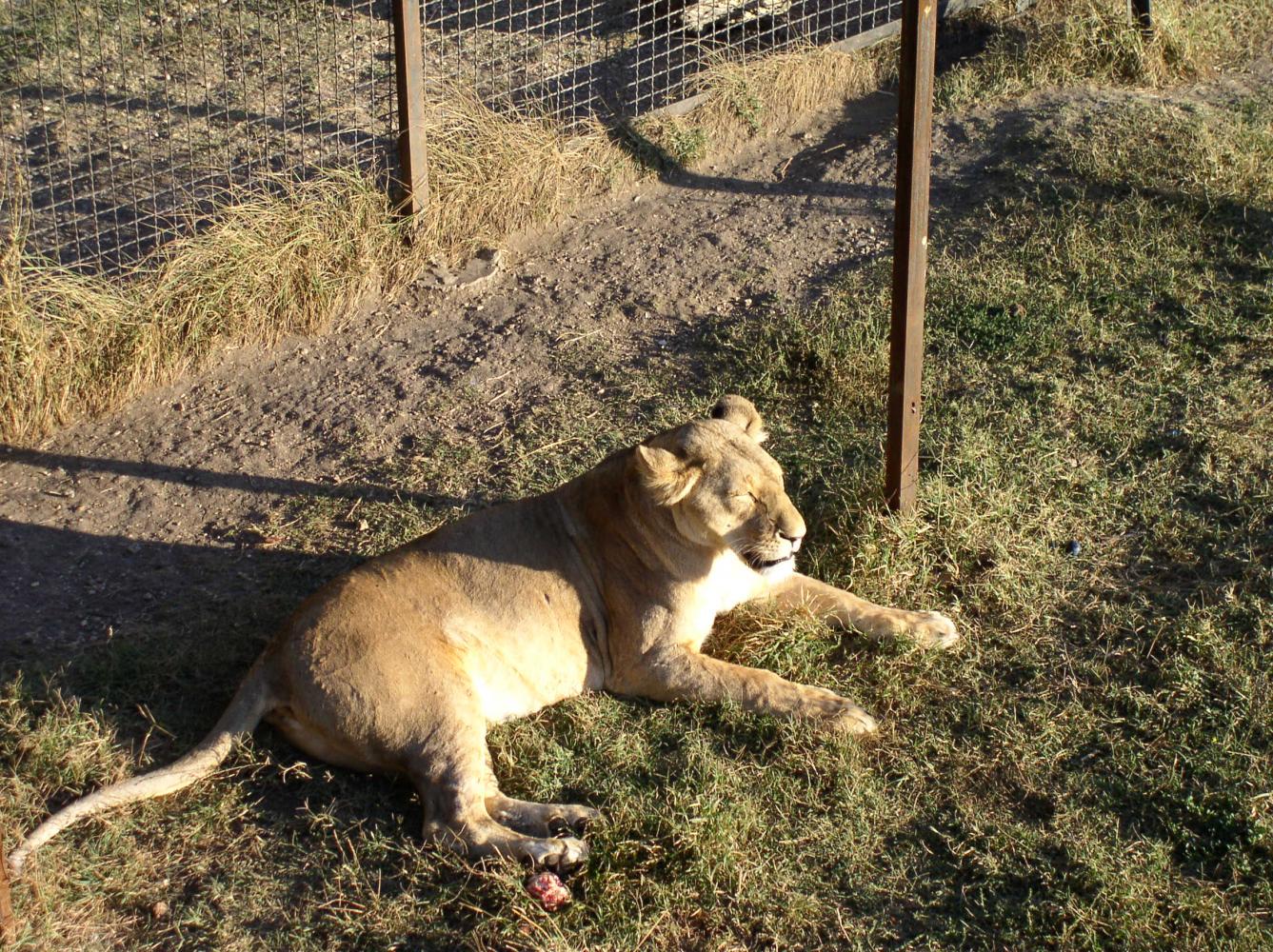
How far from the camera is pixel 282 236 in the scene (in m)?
7.25

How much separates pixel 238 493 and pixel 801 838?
317 centimetres

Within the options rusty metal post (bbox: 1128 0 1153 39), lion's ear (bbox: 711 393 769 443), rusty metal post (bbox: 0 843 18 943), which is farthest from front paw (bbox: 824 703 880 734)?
rusty metal post (bbox: 1128 0 1153 39)

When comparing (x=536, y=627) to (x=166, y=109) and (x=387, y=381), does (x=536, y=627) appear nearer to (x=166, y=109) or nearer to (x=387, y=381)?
(x=387, y=381)

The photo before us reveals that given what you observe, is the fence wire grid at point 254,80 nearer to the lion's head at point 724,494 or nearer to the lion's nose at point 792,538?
the lion's head at point 724,494

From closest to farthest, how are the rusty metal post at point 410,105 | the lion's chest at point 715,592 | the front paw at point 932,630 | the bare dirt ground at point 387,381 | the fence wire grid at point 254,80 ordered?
the lion's chest at point 715,592 < the front paw at point 932,630 < the bare dirt ground at point 387,381 < the rusty metal post at point 410,105 < the fence wire grid at point 254,80

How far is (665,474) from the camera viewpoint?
15.7 feet

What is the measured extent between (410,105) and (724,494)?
3551 millimetres

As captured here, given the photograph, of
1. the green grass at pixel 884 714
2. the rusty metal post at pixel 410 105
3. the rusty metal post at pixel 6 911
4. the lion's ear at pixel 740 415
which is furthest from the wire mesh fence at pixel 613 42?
the rusty metal post at pixel 6 911

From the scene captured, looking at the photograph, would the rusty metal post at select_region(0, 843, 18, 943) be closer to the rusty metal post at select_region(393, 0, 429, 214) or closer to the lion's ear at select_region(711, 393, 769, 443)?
the lion's ear at select_region(711, 393, 769, 443)

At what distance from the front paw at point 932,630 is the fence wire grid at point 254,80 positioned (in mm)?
4109

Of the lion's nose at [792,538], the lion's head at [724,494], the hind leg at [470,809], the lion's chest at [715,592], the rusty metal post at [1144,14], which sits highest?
the rusty metal post at [1144,14]

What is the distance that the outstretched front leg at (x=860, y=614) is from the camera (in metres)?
5.25

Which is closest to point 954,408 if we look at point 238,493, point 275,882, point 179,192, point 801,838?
point 801,838

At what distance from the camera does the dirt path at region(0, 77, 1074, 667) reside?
5.86 m
